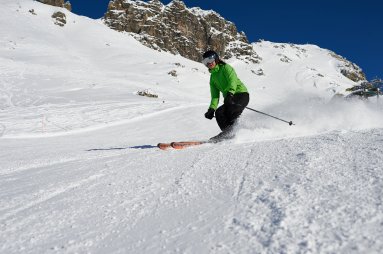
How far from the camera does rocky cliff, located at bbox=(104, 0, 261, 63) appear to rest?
80625 mm

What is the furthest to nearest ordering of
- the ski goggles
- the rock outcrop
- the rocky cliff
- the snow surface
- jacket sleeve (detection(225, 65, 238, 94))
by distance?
the rocky cliff → the rock outcrop → the ski goggles → jacket sleeve (detection(225, 65, 238, 94)) → the snow surface

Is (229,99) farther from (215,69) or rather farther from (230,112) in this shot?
(215,69)

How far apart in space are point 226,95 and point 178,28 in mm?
83909

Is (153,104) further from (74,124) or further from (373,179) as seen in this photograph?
(373,179)

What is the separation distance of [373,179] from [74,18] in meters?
71.7

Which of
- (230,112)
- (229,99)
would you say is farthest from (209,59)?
(230,112)

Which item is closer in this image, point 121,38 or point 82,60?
point 82,60

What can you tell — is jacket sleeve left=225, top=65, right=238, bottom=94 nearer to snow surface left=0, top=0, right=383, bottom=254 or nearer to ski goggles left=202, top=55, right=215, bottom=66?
ski goggles left=202, top=55, right=215, bottom=66

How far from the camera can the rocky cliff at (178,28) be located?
265ft

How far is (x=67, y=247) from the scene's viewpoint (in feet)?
7.59

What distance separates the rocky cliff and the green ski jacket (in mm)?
67551

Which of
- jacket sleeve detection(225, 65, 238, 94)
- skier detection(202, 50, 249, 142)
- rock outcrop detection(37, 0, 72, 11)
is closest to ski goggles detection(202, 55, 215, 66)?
skier detection(202, 50, 249, 142)

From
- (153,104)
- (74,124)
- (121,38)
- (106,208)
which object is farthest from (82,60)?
(106,208)

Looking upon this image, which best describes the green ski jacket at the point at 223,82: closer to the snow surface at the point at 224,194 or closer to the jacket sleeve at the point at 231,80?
the jacket sleeve at the point at 231,80
